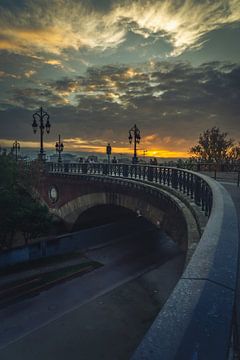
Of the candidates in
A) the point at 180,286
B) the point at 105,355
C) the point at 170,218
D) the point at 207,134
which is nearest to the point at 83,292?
the point at 105,355

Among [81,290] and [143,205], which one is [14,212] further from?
[143,205]

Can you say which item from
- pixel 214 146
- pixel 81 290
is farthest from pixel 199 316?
pixel 214 146

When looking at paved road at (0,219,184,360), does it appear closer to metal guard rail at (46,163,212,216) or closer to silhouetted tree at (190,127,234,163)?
metal guard rail at (46,163,212,216)

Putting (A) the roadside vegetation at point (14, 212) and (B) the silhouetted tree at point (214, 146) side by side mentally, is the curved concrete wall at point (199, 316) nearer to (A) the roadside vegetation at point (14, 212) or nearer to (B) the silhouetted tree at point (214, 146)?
(A) the roadside vegetation at point (14, 212)

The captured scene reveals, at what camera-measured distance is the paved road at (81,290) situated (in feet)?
47.2

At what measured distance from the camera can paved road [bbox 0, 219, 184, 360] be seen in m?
14.4

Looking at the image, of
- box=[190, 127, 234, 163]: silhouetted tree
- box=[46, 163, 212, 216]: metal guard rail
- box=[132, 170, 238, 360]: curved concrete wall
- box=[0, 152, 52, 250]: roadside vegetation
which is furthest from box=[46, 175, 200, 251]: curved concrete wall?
box=[190, 127, 234, 163]: silhouetted tree

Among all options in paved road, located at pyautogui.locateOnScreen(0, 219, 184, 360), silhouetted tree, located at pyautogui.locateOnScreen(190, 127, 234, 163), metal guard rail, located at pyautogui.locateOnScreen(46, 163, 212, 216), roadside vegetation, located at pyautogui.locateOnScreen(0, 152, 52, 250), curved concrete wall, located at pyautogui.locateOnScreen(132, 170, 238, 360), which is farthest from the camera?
silhouetted tree, located at pyautogui.locateOnScreen(190, 127, 234, 163)

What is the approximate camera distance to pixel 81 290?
19078mm

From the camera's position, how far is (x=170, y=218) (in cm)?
1402

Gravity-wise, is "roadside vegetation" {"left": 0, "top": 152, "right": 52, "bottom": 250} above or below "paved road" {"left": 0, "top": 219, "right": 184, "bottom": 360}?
above

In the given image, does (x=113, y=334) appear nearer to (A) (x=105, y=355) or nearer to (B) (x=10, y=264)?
(A) (x=105, y=355)

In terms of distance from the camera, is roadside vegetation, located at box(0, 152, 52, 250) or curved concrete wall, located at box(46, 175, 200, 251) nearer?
curved concrete wall, located at box(46, 175, 200, 251)

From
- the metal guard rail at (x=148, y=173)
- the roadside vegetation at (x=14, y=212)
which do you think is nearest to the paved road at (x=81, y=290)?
the roadside vegetation at (x=14, y=212)
